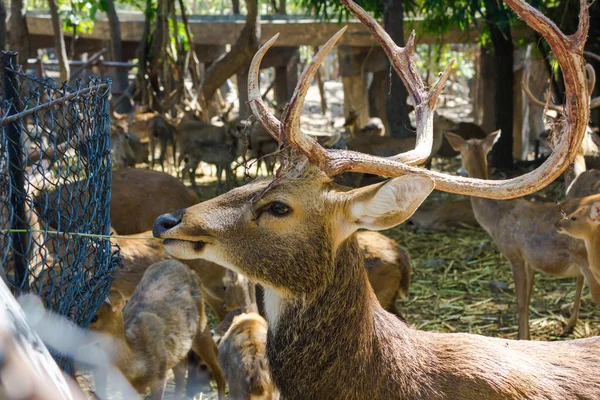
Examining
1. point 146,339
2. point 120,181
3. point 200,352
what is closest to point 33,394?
point 146,339

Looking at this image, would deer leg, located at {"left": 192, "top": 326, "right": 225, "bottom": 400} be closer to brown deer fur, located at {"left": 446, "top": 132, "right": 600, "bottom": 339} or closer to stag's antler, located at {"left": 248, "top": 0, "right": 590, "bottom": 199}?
brown deer fur, located at {"left": 446, "top": 132, "right": 600, "bottom": 339}

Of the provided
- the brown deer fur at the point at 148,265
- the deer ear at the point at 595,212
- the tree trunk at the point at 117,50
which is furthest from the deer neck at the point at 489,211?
the tree trunk at the point at 117,50

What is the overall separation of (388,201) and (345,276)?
14.1 inches

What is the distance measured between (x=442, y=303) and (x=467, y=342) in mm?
4327

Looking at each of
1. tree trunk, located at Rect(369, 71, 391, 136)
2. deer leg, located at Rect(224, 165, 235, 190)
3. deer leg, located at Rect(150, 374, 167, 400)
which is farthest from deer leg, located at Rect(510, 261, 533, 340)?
tree trunk, located at Rect(369, 71, 391, 136)

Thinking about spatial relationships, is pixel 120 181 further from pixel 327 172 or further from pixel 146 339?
pixel 327 172

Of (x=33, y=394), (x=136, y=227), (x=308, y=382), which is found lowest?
(x=136, y=227)

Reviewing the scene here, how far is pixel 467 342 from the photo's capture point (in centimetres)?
275

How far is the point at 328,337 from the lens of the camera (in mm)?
2693

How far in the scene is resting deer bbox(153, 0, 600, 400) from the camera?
262 cm

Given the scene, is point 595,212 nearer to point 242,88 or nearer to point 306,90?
point 306,90

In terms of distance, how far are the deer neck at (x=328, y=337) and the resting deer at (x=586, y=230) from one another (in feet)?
9.83

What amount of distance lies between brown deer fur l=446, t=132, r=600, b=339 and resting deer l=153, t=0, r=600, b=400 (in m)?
3.39

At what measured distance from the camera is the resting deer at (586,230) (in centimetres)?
531
